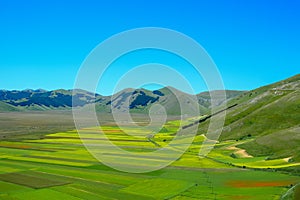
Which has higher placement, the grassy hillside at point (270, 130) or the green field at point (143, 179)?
the grassy hillside at point (270, 130)

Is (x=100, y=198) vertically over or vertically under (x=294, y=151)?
under

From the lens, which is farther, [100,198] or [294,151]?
[294,151]

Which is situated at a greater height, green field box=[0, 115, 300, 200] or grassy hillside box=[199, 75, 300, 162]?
grassy hillside box=[199, 75, 300, 162]

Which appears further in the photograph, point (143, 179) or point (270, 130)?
point (270, 130)

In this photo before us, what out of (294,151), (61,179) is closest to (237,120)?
(294,151)

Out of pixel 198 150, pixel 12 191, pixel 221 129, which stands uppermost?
pixel 221 129

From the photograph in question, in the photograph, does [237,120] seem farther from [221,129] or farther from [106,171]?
[106,171]

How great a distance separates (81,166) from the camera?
85.4 metres

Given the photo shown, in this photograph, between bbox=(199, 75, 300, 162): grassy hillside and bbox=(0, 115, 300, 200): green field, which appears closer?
bbox=(0, 115, 300, 200): green field

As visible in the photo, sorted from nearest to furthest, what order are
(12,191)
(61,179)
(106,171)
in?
(12,191) → (61,179) → (106,171)

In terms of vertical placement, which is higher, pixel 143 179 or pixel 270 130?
pixel 270 130

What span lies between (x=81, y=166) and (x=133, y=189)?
28.5 meters

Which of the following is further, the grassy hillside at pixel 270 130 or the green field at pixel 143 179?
the grassy hillside at pixel 270 130

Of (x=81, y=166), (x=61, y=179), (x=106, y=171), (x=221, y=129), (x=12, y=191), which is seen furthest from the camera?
(x=221, y=129)
